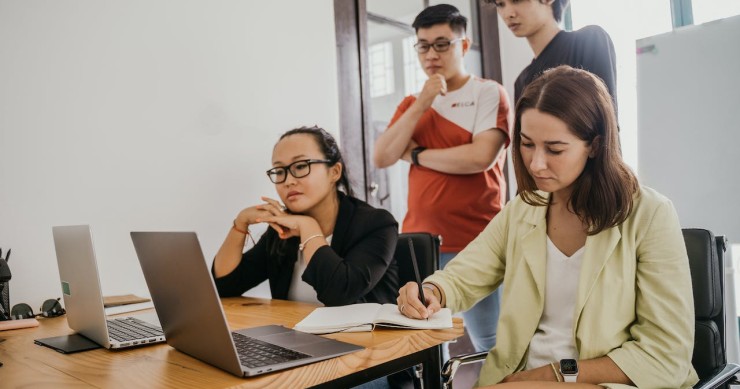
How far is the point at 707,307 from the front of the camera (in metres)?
1.23

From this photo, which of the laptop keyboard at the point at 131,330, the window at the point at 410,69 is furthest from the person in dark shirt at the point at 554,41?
the laptop keyboard at the point at 131,330

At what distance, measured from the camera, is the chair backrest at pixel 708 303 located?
1.22m

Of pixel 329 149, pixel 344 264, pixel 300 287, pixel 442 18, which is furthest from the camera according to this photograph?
pixel 442 18

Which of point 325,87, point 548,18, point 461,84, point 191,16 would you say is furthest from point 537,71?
point 191,16

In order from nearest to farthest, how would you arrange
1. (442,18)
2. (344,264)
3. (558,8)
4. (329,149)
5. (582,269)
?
(582,269), (344,264), (329,149), (558,8), (442,18)

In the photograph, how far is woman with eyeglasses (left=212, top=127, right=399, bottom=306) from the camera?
5.10ft

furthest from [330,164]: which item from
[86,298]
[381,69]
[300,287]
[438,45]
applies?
[381,69]

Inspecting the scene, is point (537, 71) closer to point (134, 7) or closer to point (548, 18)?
point (548, 18)

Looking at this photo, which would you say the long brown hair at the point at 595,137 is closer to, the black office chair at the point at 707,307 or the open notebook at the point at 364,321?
the black office chair at the point at 707,307

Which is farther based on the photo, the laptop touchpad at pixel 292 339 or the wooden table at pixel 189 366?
the laptop touchpad at pixel 292 339

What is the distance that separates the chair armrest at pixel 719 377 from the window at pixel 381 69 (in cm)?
222

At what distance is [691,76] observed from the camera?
249cm

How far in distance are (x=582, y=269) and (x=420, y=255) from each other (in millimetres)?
620

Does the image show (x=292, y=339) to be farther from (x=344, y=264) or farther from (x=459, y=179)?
(x=459, y=179)
